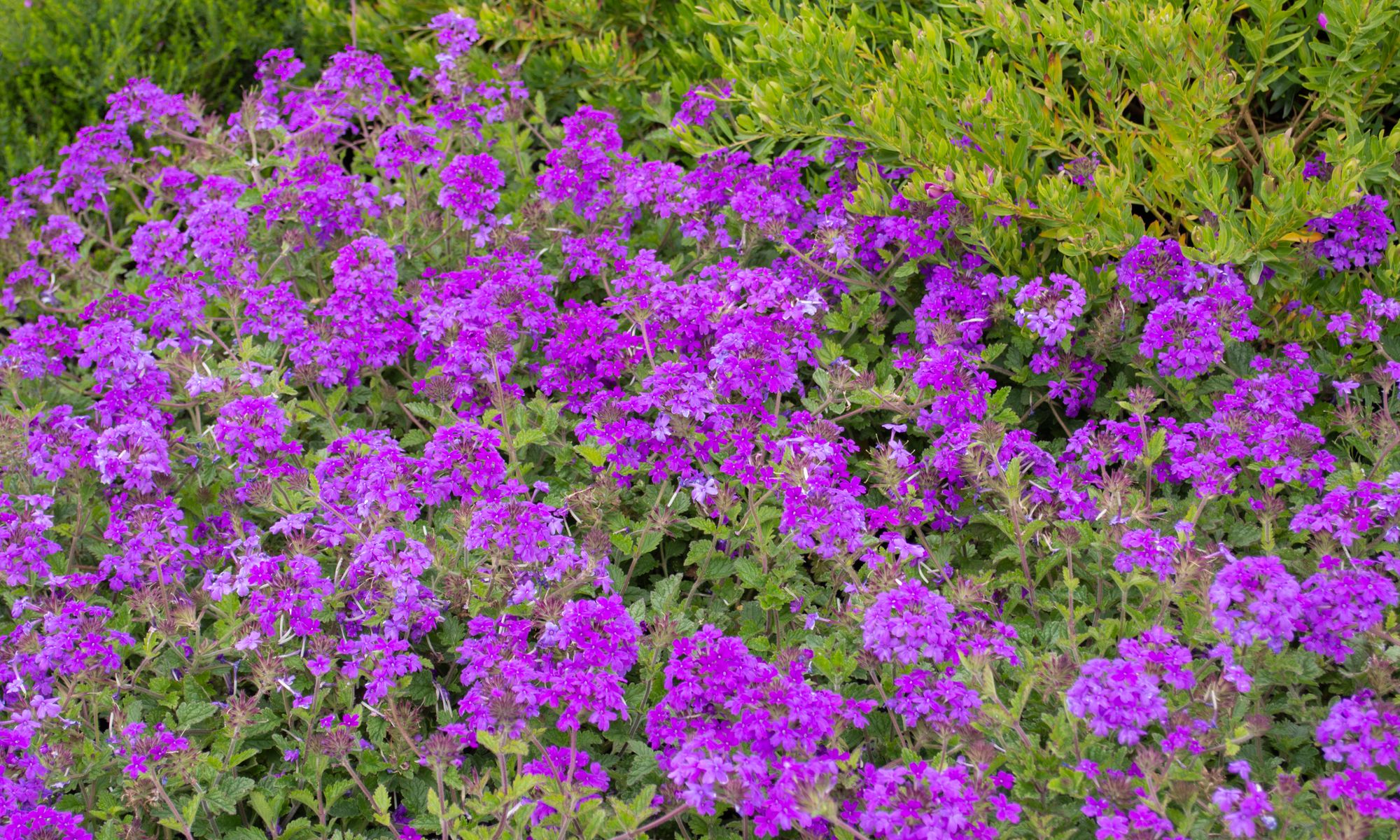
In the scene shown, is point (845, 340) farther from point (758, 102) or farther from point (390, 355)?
point (390, 355)

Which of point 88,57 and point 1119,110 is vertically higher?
point 1119,110

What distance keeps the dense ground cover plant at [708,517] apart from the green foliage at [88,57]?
1823mm

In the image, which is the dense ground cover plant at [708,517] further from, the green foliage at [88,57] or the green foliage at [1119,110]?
the green foliage at [88,57]

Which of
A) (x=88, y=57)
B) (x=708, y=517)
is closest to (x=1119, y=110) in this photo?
(x=708, y=517)

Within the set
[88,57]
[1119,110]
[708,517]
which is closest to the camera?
[708,517]

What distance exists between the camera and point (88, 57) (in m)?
6.45

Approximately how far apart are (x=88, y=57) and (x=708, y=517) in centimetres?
483

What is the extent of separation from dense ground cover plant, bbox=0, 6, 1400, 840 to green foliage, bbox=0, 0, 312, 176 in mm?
1823

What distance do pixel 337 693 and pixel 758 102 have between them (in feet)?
7.82

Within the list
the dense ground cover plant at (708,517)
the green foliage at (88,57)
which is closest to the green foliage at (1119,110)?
the dense ground cover plant at (708,517)

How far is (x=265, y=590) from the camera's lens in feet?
10.8

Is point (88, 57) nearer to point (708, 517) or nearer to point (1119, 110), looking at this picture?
point (708, 517)

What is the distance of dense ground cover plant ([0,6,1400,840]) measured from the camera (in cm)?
261

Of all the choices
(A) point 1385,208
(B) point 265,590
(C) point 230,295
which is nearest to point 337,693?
(B) point 265,590
